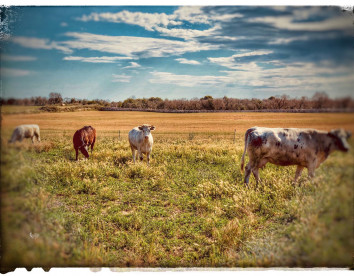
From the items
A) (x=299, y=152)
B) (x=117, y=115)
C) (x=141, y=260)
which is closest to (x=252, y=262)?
→ (x=141, y=260)

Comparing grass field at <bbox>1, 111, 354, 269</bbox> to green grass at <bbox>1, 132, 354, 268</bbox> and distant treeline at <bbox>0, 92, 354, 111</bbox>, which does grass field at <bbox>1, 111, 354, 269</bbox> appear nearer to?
green grass at <bbox>1, 132, 354, 268</bbox>

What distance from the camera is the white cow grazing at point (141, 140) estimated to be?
458 centimetres

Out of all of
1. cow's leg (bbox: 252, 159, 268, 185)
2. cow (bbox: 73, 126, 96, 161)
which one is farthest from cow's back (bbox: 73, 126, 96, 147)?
cow's leg (bbox: 252, 159, 268, 185)

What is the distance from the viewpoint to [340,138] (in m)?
3.09

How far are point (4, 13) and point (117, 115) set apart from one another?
223 cm

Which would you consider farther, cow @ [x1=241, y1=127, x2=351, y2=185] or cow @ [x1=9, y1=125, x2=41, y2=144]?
cow @ [x1=241, y1=127, x2=351, y2=185]

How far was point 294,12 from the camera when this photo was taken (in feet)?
10.1

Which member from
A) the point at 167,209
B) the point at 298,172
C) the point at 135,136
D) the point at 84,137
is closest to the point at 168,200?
the point at 167,209

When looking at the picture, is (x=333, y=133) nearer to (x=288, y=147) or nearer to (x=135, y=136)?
(x=288, y=147)

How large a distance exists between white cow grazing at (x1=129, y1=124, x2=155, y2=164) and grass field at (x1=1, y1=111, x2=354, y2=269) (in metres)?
0.17

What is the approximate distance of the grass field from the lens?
2822mm

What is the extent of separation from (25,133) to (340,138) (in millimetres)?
4644

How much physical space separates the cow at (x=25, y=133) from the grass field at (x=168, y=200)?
94 mm
